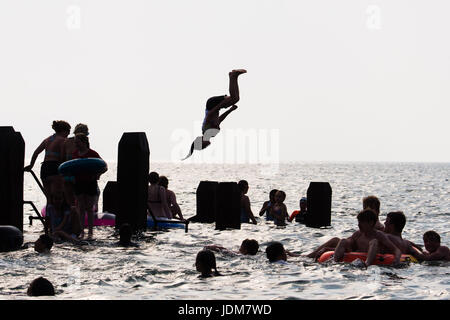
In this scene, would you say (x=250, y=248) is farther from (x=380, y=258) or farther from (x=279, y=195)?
(x=279, y=195)

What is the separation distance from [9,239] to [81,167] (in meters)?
1.89

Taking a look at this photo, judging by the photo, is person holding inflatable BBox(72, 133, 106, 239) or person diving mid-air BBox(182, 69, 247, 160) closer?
person holding inflatable BBox(72, 133, 106, 239)

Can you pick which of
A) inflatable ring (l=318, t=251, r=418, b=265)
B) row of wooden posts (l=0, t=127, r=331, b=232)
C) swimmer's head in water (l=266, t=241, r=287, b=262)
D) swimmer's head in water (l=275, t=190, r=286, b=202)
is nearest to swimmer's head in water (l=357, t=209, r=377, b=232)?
inflatable ring (l=318, t=251, r=418, b=265)

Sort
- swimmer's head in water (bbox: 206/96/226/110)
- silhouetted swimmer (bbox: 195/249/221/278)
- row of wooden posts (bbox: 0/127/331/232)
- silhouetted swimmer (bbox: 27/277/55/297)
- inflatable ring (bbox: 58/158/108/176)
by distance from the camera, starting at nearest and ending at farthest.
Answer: silhouetted swimmer (bbox: 27/277/55/297), silhouetted swimmer (bbox: 195/249/221/278), inflatable ring (bbox: 58/158/108/176), row of wooden posts (bbox: 0/127/331/232), swimmer's head in water (bbox: 206/96/226/110)

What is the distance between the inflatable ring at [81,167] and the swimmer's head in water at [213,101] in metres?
2.62

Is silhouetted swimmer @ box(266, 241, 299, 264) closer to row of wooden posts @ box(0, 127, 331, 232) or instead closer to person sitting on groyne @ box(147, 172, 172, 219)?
row of wooden posts @ box(0, 127, 331, 232)

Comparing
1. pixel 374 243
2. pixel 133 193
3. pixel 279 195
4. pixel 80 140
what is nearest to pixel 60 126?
pixel 80 140

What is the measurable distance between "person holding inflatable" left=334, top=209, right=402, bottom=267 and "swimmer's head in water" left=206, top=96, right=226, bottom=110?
428cm

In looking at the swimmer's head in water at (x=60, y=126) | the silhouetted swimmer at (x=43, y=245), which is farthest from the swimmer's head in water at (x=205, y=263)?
the swimmer's head in water at (x=60, y=126)

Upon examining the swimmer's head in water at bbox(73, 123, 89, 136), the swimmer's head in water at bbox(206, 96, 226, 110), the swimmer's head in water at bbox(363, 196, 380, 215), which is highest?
the swimmer's head in water at bbox(206, 96, 226, 110)

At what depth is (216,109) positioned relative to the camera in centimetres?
1544

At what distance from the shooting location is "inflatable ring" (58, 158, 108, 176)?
1405 centimetres

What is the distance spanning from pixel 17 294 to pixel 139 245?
5548 mm
